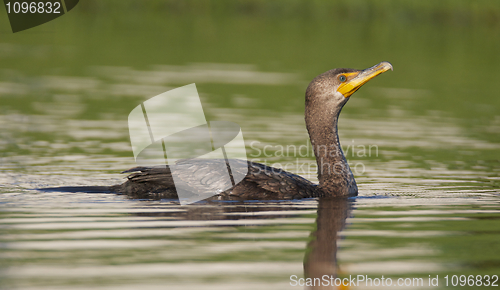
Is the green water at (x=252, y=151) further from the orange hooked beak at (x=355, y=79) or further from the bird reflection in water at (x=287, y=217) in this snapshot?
the orange hooked beak at (x=355, y=79)

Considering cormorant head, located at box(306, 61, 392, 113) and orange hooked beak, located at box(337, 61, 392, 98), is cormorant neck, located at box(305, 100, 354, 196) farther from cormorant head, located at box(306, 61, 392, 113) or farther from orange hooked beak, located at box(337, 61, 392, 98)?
orange hooked beak, located at box(337, 61, 392, 98)

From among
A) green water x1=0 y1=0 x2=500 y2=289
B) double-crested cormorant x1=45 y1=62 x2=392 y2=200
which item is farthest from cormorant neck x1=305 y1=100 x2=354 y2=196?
green water x1=0 y1=0 x2=500 y2=289

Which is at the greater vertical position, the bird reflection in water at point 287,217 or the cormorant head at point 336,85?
the cormorant head at point 336,85

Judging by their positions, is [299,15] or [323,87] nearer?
[323,87]

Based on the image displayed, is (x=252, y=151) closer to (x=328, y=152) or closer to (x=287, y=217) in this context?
(x=328, y=152)

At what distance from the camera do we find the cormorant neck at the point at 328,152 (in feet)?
27.9

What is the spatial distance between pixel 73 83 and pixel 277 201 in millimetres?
10803

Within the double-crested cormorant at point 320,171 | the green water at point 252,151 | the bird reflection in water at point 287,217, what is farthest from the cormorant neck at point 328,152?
the green water at point 252,151

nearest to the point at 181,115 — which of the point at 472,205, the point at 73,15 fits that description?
the point at 472,205

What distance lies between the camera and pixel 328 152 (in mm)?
8805

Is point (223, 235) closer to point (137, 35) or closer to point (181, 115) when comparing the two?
point (181, 115)

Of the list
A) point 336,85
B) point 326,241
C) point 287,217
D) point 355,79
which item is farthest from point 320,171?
point 326,241

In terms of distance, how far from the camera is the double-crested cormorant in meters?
8.04

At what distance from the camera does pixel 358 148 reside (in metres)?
11.9
